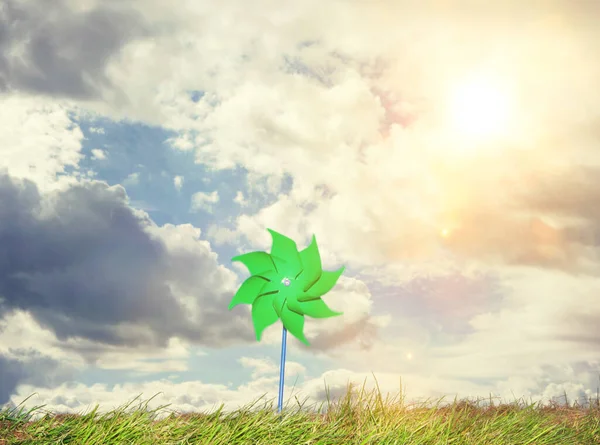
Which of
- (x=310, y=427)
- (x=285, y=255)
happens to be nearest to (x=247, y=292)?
(x=285, y=255)

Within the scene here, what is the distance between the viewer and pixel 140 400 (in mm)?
9344

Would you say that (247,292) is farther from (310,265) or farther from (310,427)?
(310,427)

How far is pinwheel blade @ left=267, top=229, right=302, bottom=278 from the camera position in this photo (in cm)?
1143

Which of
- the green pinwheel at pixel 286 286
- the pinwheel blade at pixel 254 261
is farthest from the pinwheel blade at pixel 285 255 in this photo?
the pinwheel blade at pixel 254 261

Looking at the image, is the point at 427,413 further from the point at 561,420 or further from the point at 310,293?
the point at 561,420

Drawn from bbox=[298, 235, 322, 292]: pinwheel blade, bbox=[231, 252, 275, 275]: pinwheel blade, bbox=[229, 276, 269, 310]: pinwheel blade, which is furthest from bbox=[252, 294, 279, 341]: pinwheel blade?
bbox=[298, 235, 322, 292]: pinwheel blade

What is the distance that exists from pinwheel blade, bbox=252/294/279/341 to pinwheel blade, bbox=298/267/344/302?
0.56 meters

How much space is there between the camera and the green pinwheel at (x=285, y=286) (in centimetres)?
1138

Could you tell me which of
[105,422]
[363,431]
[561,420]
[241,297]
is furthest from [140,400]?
[561,420]

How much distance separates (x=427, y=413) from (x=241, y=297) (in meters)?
3.92

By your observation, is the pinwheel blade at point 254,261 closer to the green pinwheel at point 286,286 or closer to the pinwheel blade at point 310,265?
the green pinwheel at point 286,286

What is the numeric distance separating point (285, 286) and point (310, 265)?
575 mm

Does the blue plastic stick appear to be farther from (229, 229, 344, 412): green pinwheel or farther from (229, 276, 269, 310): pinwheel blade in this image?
(229, 276, 269, 310): pinwheel blade

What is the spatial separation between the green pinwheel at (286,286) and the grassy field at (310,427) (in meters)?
1.47
